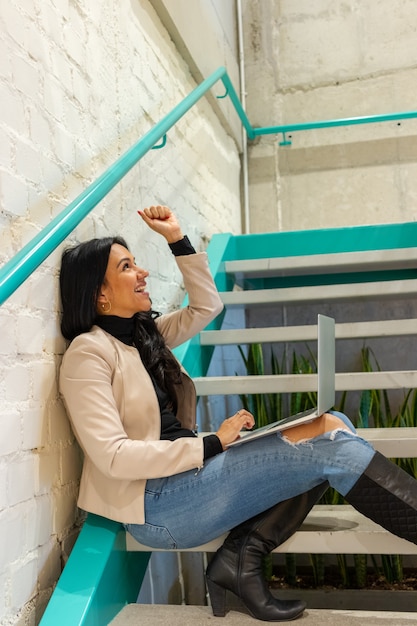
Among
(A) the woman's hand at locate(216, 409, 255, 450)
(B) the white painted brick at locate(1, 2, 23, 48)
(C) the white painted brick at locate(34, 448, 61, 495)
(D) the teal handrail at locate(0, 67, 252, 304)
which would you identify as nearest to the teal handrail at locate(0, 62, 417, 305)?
(D) the teal handrail at locate(0, 67, 252, 304)

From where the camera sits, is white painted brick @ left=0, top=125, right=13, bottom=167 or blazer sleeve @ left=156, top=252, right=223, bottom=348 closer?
white painted brick @ left=0, top=125, right=13, bottom=167

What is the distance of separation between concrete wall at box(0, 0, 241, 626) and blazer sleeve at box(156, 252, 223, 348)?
27 centimetres

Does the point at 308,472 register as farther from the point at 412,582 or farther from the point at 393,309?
the point at 393,309

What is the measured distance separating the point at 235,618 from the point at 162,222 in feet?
3.50

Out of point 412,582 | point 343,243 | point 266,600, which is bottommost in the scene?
point 412,582

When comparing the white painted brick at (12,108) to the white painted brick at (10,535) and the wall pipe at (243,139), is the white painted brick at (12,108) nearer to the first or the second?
the white painted brick at (10,535)

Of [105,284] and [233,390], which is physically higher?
[105,284]

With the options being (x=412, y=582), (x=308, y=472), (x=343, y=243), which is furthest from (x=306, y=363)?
(x=308, y=472)

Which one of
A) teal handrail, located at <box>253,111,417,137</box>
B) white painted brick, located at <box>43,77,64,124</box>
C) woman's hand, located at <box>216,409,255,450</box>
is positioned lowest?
woman's hand, located at <box>216,409,255,450</box>

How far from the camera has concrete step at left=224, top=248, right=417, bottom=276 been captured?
251 cm

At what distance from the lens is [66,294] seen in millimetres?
1478

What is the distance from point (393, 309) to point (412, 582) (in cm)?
145

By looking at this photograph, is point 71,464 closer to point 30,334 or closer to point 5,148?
point 30,334

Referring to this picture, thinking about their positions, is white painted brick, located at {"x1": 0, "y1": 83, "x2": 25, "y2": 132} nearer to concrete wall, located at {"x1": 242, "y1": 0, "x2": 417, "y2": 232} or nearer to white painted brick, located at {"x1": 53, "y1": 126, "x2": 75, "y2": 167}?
white painted brick, located at {"x1": 53, "y1": 126, "x2": 75, "y2": 167}
